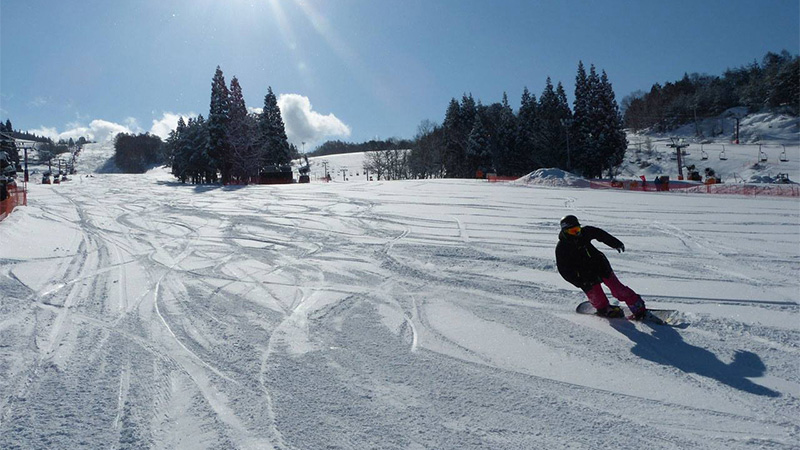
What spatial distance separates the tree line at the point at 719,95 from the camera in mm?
83938

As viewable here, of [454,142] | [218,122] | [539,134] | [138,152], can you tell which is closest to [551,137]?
[539,134]

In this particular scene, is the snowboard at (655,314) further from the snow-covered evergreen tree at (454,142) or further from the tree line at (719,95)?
the tree line at (719,95)

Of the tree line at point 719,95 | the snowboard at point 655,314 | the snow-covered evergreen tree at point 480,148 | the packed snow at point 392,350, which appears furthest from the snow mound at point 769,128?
the snowboard at point 655,314

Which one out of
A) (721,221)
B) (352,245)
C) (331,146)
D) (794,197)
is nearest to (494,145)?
(794,197)

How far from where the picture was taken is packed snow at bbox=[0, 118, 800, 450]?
307cm

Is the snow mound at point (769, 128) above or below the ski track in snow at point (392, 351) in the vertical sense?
above

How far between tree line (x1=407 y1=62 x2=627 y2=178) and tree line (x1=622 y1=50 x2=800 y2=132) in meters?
53.5

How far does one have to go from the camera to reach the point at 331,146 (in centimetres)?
19312

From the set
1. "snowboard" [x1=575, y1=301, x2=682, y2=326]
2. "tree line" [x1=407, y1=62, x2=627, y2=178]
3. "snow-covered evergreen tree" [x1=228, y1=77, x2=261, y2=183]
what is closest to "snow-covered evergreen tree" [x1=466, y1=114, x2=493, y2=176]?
"tree line" [x1=407, y1=62, x2=627, y2=178]

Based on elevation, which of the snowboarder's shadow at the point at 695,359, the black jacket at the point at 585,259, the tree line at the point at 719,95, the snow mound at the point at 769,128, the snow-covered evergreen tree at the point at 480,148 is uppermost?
the tree line at the point at 719,95

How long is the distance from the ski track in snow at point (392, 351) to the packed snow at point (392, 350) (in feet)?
0.07

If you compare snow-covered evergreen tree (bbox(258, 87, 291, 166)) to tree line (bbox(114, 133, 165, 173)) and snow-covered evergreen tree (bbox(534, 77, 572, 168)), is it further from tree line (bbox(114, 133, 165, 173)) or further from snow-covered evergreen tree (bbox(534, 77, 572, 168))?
tree line (bbox(114, 133, 165, 173))

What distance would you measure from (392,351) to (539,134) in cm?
5691

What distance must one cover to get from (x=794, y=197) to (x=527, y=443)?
22973 millimetres
